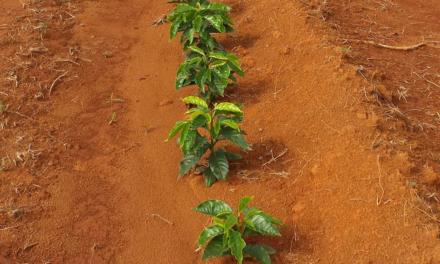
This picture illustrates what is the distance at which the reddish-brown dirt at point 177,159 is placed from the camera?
315 cm

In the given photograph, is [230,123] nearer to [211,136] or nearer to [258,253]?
[211,136]

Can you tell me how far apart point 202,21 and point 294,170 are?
1593 mm

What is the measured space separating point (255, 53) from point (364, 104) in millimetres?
1317

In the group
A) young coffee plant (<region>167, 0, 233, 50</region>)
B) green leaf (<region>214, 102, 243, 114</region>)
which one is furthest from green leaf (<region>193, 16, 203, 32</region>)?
green leaf (<region>214, 102, 243, 114</region>)

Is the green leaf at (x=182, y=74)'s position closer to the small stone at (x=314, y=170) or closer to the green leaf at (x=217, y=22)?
the green leaf at (x=217, y=22)

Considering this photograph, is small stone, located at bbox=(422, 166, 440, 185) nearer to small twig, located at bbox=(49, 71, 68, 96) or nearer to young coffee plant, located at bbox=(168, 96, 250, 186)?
young coffee plant, located at bbox=(168, 96, 250, 186)

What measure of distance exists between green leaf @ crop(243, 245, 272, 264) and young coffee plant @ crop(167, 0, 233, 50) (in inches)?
77.0

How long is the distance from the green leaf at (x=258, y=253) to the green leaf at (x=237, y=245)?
156 millimetres

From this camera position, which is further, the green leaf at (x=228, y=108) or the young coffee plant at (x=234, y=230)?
the green leaf at (x=228, y=108)

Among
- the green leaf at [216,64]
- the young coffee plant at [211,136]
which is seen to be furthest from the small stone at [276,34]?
the young coffee plant at [211,136]

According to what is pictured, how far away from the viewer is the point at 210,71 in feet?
13.0

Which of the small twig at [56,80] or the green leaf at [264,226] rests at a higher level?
the green leaf at [264,226]

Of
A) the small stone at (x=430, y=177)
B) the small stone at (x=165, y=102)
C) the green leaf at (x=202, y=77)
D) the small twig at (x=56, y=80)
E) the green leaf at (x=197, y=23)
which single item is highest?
Result: the green leaf at (x=197, y=23)

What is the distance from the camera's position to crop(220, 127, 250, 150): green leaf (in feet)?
11.2
